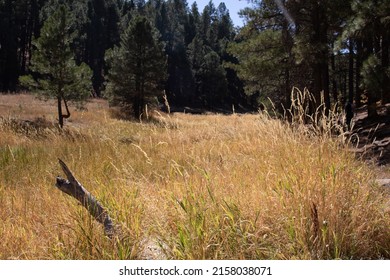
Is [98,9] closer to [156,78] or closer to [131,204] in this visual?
[156,78]

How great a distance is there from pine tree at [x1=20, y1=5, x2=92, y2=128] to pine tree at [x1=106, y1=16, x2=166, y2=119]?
9785mm

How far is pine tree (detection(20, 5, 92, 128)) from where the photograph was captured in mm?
17391

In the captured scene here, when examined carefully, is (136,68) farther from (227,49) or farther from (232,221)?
(232,221)

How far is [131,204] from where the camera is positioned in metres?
2.29

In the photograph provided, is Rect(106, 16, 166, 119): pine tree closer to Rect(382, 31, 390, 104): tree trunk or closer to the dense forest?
the dense forest

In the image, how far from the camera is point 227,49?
47.3 ft

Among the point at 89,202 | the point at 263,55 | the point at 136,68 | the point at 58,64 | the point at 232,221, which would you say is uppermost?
the point at 136,68

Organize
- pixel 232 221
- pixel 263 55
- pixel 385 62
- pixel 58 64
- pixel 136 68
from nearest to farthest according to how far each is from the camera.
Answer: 1. pixel 232 221
2. pixel 385 62
3. pixel 263 55
4. pixel 58 64
5. pixel 136 68

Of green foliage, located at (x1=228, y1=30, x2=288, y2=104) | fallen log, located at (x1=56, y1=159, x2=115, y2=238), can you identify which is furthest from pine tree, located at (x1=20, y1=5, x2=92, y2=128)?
fallen log, located at (x1=56, y1=159, x2=115, y2=238)

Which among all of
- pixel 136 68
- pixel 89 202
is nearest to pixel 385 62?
pixel 89 202

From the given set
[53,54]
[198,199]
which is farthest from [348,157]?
[53,54]

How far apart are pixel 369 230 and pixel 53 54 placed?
18.7 m

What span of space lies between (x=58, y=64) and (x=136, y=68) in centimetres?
1068

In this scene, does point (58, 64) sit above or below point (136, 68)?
below
